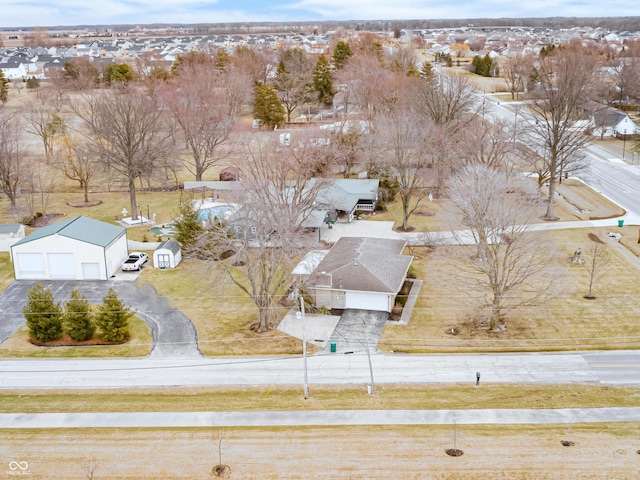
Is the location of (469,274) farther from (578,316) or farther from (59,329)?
(59,329)

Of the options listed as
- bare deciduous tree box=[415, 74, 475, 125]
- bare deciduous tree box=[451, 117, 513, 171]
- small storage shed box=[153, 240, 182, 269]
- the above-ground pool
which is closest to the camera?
small storage shed box=[153, 240, 182, 269]

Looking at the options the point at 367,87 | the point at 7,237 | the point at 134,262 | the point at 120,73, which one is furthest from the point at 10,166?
the point at 120,73

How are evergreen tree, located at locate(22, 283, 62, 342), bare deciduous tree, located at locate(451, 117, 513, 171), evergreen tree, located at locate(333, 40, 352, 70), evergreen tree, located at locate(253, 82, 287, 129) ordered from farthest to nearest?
1. evergreen tree, located at locate(333, 40, 352, 70)
2. evergreen tree, located at locate(253, 82, 287, 129)
3. bare deciduous tree, located at locate(451, 117, 513, 171)
4. evergreen tree, located at locate(22, 283, 62, 342)

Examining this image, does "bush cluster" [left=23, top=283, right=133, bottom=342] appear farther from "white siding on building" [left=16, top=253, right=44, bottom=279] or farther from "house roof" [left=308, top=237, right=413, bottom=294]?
"house roof" [left=308, top=237, right=413, bottom=294]

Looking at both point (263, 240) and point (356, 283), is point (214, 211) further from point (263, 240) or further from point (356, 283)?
point (356, 283)

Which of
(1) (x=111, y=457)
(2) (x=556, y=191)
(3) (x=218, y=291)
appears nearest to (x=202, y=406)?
(1) (x=111, y=457)

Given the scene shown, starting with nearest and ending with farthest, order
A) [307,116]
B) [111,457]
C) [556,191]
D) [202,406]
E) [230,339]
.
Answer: [111,457]
[202,406]
[230,339]
[556,191]
[307,116]

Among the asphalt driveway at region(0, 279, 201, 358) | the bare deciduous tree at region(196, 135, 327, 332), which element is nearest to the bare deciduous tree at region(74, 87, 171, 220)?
the bare deciduous tree at region(196, 135, 327, 332)
